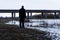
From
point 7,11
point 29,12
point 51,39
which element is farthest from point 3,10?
point 51,39

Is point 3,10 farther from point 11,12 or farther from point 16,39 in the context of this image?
point 16,39

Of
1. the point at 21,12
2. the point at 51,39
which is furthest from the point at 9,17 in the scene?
the point at 51,39

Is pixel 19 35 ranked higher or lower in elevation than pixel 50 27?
higher

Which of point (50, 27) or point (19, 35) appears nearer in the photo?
point (19, 35)

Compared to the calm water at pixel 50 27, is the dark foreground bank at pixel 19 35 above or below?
above

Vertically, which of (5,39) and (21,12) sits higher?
(21,12)

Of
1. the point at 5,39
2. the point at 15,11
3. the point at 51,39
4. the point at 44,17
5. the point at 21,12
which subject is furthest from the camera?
the point at 44,17

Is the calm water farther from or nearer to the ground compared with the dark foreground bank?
nearer to the ground

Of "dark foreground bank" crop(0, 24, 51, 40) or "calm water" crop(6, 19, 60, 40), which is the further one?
"calm water" crop(6, 19, 60, 40)

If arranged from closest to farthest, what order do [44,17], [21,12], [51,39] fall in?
[51,39], [21,12], [44,17]

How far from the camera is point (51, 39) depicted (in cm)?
1858

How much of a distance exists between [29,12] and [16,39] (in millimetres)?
93652

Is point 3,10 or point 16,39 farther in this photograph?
point 3,10

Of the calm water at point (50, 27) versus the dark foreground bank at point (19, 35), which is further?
the calm water at point (50, 27)
